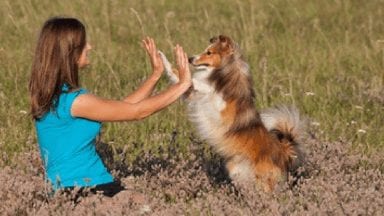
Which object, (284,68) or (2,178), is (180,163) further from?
(284,68)

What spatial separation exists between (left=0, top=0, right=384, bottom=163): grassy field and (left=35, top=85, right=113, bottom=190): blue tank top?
152cm

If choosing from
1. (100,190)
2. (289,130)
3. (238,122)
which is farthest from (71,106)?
(289,130)

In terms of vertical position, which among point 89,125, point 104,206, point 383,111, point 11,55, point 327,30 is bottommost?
point 327,30

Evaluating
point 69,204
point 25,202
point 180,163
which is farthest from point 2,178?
point 180,163

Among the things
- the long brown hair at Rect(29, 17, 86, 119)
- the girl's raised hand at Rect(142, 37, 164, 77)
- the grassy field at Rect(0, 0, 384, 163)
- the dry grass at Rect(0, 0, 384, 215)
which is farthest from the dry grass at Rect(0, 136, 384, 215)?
the girl's raised hand at Rect(142, 37, 164, 77)

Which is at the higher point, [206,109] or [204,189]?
[206,109]

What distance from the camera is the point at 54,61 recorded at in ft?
18.2

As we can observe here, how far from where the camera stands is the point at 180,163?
6910mm

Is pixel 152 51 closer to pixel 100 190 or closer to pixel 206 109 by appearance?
pixel 100 190

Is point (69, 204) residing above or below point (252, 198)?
above

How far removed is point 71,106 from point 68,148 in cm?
33

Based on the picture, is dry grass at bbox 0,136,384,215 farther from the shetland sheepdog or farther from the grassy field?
the grassy field

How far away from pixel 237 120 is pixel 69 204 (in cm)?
174

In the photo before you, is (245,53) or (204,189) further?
(245,53)
